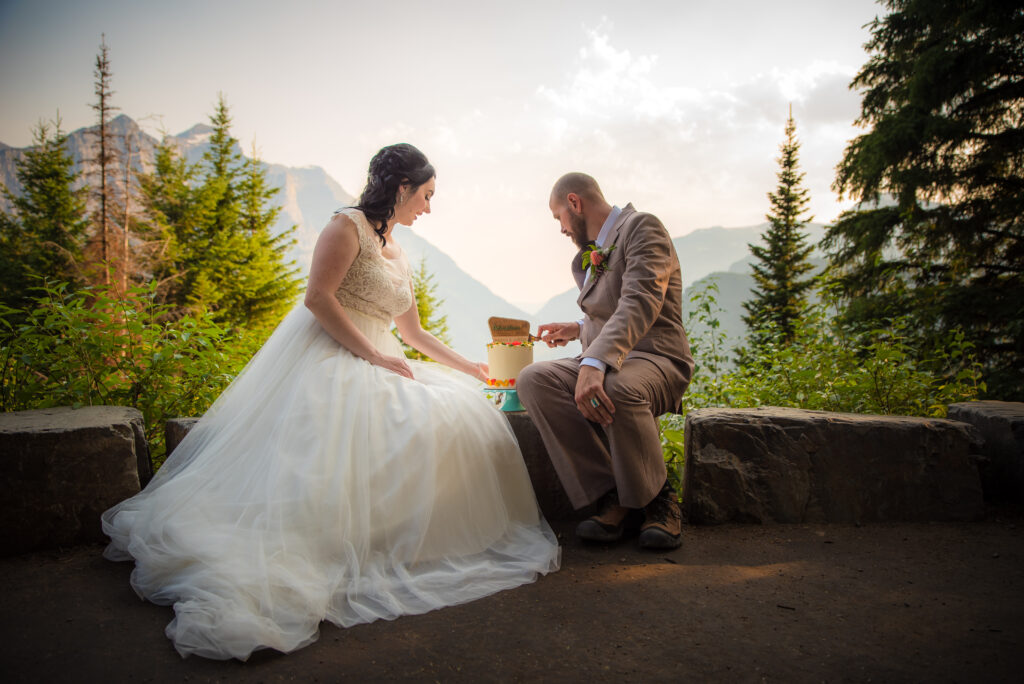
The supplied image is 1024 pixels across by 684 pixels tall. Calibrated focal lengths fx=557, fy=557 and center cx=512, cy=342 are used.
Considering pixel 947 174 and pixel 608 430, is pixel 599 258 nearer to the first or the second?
pixel 608 430

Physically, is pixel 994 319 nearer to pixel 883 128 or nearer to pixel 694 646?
pixel 883 128

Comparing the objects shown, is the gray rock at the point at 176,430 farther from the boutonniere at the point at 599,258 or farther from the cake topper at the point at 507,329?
the boutonniere at the point at 599,258

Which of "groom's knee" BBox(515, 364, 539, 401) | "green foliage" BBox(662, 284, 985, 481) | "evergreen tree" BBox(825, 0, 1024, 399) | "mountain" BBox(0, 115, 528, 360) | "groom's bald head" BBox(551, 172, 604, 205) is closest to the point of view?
"groom's knee" BBox(515, 364, 539, 401)

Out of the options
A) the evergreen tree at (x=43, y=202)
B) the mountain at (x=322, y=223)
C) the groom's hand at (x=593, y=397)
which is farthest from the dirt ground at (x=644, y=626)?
the mountain at (x=322, y=223)

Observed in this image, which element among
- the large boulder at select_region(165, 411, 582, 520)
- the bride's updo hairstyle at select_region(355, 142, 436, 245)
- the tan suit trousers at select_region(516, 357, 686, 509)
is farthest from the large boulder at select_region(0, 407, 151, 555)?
the tan suit trousers at select_region(516, 357, 686, 509)

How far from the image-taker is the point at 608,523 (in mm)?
2170

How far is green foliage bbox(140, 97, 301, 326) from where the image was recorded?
25.3 meters

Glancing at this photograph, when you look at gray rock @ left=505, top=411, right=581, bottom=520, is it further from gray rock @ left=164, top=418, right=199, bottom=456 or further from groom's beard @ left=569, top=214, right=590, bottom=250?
gray rock @ left=164, top=418, right=199, bottom=456

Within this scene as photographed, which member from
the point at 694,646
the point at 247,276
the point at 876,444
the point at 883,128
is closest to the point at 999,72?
the point at 883,128

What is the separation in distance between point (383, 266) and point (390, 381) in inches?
23.0

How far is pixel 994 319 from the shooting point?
9.14 metres

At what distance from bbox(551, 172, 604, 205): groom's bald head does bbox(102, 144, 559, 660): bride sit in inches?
29.0

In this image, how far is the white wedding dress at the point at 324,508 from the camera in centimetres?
150

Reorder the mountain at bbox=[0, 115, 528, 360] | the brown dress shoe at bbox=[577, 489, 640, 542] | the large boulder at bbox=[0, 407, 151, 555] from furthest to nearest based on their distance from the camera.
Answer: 1. the mountain at bbox=[0, 115, 528, 360]
2. the brown dress shoe at bbox=[577, 489, 640, 542]
3. the large boulder at bbox=[0, 407, 151, 555]
